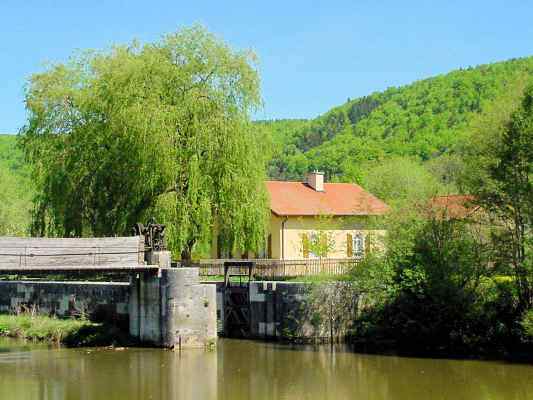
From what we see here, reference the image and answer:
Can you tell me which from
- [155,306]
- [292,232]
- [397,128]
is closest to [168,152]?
[155,306]

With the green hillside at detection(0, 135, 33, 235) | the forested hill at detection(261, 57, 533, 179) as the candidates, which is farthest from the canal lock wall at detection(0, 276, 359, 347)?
the forested hill at detection(261, 57, 533, 179)

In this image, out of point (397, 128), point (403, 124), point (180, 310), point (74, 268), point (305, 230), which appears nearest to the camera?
point (74, 268)

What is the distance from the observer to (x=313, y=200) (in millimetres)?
46812

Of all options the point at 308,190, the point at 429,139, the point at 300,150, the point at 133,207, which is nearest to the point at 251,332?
the point at 133,207

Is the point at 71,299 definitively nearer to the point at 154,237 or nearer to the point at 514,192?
the point at 154,237

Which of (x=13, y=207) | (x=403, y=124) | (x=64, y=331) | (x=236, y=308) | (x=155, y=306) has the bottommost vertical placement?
(x=64, y=331)

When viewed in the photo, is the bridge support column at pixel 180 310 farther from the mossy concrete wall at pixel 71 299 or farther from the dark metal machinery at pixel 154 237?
the mossy concrete wall at pixel 71 299

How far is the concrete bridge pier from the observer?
2773cm

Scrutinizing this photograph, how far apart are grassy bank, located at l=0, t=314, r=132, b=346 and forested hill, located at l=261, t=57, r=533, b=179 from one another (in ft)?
233

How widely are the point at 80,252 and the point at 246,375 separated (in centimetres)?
856

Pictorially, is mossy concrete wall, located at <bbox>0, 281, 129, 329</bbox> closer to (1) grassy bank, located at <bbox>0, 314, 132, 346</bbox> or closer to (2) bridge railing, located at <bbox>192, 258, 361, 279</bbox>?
(1) grassy bank, located at <bbox>0, 314, 132, 346</bbox>

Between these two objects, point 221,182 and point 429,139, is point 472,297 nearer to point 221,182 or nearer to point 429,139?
point 221,182

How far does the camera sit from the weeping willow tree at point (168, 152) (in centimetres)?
3366

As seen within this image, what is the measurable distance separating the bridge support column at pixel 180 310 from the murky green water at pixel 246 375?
67 cm
